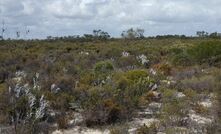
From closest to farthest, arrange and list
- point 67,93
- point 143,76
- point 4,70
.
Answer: point 67,93 < point 143,76 < point 4,70

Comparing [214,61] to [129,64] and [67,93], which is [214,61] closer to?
[129,64]

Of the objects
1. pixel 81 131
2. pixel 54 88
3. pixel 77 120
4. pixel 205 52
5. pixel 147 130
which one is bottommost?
pixel 81 131

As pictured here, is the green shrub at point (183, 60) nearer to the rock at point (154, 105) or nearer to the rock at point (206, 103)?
the rock at point (206, 103)

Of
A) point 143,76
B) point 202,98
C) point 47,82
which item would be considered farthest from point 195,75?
point 47,82

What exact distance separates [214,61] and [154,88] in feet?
33.8

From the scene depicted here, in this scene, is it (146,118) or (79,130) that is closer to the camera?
(79,130)

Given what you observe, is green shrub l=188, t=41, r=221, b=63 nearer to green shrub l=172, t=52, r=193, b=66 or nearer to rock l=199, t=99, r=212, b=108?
green shrub l=172, t=52, r=193, b=66

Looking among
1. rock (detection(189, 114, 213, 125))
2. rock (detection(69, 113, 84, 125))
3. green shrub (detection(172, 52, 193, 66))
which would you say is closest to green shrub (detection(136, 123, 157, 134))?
rock (detection(189, 114, 213, 125))

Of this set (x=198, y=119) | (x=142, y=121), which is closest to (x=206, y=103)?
(x=198, y=119)

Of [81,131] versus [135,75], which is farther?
[135,75]

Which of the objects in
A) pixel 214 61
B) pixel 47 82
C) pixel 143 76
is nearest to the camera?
pixel 47 82

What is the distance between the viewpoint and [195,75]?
19.2 m

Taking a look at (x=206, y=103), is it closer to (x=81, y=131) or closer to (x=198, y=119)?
(x=198, y=119)

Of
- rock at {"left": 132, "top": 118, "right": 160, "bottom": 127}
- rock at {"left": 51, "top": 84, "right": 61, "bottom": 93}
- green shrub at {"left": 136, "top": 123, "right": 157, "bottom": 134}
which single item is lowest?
rock at {"left": 132, "top": 118, "right": 160, "bottom": 127}
